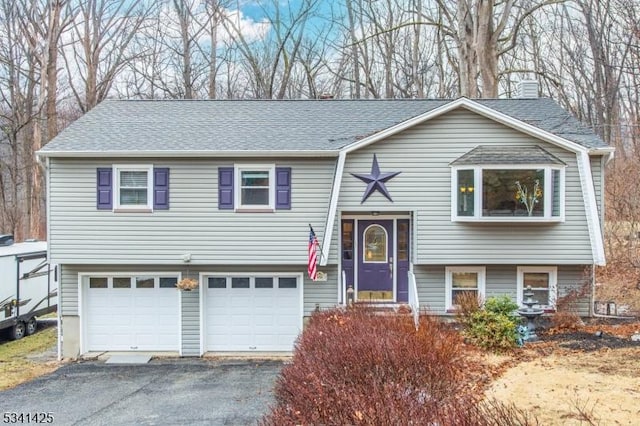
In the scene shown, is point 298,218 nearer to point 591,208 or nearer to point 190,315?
point 190,315

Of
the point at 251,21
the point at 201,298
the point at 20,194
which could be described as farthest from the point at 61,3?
the point at 201,298

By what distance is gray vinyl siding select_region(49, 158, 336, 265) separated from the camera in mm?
12938

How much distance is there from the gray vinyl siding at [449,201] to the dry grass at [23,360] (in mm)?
8705

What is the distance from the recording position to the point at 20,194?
104 ft

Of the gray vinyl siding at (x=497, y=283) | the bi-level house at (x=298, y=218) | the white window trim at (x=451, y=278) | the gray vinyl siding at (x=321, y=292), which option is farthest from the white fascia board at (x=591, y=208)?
the gray vinyl siding at (x=321, y=292)

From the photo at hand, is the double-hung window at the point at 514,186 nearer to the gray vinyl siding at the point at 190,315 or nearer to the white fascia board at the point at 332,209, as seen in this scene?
the white fascia board at the point at 332,209

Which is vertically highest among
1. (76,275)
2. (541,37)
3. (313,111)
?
(541,37)

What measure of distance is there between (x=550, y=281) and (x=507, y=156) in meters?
3.57

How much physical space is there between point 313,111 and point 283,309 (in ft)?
19.8

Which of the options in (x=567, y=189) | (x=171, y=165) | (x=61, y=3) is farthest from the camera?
(x=61, y=3)

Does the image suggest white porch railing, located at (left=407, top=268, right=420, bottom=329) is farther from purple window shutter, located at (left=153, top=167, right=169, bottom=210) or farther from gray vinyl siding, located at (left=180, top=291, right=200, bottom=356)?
purple window shutter, located at (left=153, top=167, right=169, bottom=210)

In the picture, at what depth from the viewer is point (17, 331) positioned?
52.5 feet

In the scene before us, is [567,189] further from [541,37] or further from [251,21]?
[251,21]

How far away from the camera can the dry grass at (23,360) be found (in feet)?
39.3
